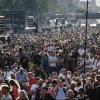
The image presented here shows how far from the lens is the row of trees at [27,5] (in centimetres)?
11062

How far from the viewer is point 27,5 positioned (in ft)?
422

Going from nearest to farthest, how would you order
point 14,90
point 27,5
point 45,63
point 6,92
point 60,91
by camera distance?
point 6,92
point 14,90
point 60,91
point 45,63
point 27,5

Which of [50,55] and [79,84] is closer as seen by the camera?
[79,84]

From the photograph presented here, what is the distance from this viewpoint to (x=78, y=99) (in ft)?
54.3

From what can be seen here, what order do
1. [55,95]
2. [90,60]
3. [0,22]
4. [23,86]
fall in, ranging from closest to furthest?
1. [55,95]
2. [23,86]
3. [90,60]
4. [0,22]

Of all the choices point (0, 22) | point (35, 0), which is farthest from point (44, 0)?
point (0, 22)

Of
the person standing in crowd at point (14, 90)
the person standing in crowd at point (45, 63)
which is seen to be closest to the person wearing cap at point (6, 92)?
the person standing in crowd at point (14, 90)

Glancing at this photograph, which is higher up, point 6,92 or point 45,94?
point 6,92

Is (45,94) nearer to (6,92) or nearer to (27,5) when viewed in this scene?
(6,92)

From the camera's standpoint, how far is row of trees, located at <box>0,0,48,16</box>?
111 meters

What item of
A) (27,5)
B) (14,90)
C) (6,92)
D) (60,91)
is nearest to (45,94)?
(60,91)

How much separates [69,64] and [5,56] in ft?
8.81

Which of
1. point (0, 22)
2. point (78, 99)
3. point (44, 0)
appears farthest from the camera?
point (44, 0)

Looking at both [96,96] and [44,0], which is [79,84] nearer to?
[96,96]
